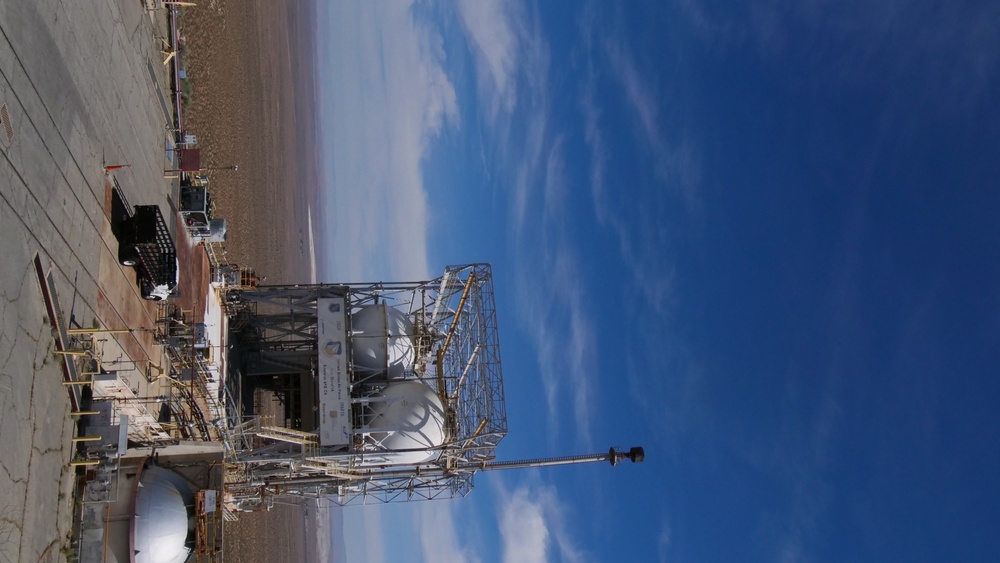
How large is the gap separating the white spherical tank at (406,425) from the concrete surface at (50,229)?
892 centimetres

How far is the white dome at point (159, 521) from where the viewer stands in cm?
2178

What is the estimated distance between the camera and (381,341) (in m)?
33.7

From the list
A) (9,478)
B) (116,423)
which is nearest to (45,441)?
(9,478)

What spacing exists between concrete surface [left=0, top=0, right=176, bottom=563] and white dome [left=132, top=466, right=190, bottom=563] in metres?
2.16

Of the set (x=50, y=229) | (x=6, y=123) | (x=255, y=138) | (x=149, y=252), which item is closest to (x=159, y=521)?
(x=50, y=229)

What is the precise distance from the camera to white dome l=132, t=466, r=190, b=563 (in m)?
21.8

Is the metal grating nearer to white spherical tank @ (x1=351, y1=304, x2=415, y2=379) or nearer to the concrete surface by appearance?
the concrete surface

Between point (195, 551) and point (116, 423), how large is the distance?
4818mm

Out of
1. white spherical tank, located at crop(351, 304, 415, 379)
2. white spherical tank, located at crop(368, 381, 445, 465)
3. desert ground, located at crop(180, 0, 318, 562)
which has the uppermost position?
desert ground, located at crop(180, 0, 318, 562)

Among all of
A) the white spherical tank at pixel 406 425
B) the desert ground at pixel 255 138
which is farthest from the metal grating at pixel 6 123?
the desert ground at pixel 255 138

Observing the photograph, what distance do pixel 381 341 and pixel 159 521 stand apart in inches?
509

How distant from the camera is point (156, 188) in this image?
1193 inches

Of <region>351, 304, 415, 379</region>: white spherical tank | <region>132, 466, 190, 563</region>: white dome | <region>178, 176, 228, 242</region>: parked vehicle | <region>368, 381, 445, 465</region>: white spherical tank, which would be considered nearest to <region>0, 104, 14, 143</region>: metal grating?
<region>132, 466, 190, 563</region>: white dome

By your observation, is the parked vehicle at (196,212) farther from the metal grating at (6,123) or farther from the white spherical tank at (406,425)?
the metal grating at (6,123)
